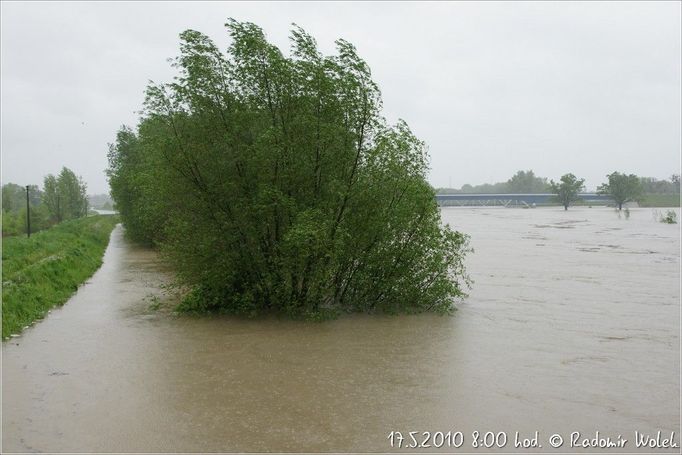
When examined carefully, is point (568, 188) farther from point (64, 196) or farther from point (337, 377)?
point (337, 377)

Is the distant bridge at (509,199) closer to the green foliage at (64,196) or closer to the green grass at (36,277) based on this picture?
the green foliage at (64,196)

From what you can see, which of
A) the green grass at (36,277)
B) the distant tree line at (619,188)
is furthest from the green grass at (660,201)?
the green grass at (36,277)

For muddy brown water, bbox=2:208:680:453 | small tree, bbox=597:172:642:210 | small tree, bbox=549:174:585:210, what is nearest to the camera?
muddy brown water, bbox=2:208:680:453

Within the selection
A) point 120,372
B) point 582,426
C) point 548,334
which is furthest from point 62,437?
point 548,334

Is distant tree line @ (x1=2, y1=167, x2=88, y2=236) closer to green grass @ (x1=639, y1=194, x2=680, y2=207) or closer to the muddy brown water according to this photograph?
the muddy brown water

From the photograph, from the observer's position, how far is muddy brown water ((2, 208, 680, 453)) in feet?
25.3

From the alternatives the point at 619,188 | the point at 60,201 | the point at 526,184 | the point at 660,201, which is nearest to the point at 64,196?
the point at 60,201

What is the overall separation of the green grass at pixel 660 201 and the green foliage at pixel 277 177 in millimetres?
126986

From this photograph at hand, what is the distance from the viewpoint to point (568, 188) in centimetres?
12275

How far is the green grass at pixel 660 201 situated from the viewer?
128375 mm

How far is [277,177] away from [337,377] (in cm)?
528

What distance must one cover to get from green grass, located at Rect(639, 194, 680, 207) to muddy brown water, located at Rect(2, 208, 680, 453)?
124005 millimetres

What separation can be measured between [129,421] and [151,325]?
6389 millimetres

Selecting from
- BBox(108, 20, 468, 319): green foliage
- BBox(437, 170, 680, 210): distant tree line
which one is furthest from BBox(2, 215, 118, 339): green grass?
BBox(437, 170, 680, 210): distant tree line
